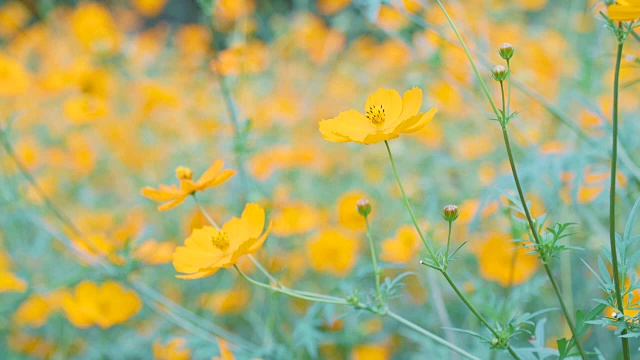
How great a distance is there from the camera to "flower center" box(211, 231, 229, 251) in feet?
2.34

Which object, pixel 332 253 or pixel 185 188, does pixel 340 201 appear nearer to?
pixel 332 253

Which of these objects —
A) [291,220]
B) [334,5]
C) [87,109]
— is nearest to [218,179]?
[291,220]

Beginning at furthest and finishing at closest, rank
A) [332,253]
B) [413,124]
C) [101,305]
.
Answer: [332,253] → [101,305] → [413,124]

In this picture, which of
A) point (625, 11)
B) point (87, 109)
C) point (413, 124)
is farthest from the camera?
point (87, 109)

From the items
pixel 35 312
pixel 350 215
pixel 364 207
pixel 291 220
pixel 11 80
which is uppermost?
pixel 364 207

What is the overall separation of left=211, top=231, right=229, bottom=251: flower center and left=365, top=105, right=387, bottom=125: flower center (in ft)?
0.69

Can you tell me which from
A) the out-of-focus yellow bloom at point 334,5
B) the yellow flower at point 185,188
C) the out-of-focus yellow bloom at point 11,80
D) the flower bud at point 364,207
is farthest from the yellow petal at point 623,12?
the out-of-focus yellow bloom at point 11,80

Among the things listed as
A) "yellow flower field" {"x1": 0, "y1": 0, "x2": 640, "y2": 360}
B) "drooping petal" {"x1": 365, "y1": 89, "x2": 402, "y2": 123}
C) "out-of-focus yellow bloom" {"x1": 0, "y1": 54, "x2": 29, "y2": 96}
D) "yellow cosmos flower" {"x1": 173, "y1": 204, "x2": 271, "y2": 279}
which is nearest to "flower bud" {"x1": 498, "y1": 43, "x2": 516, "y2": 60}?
"yellow flower field" {"x1": 0, "y1": 0, "x2": 640, "y2": 360}

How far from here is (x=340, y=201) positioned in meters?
1.62

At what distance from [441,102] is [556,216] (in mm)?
546

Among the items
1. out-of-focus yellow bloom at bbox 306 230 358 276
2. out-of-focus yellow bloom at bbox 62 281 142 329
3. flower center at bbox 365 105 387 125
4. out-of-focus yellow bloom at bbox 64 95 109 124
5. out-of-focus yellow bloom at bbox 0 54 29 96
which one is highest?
flower center at bbox 365 105 387 125

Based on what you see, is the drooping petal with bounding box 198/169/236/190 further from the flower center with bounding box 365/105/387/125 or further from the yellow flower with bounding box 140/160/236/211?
the flower center with bounding box 365/105/387/125

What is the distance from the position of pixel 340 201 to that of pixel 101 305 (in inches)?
25.0

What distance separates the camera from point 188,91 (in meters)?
2.84
